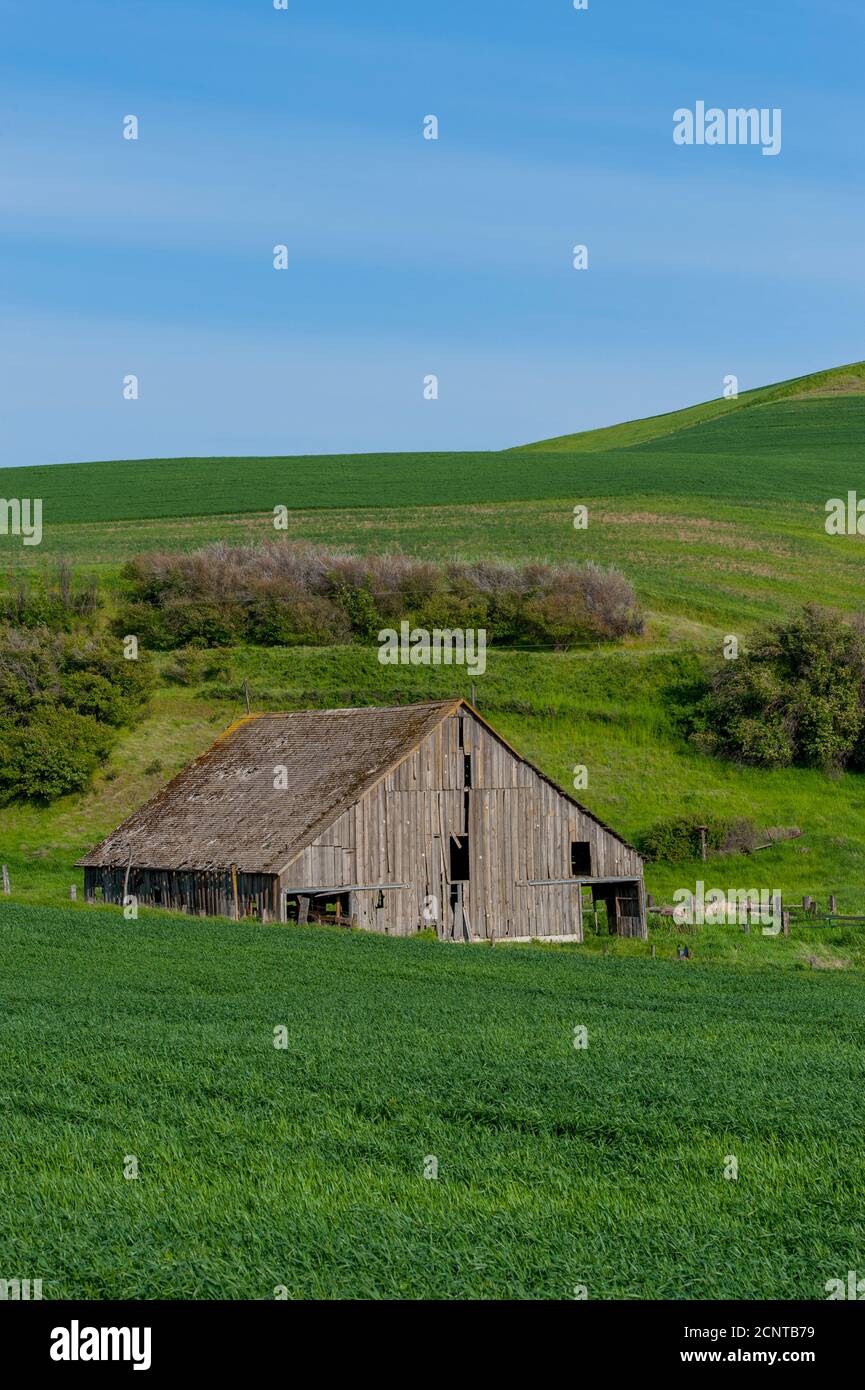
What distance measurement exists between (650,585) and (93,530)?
37247 mm

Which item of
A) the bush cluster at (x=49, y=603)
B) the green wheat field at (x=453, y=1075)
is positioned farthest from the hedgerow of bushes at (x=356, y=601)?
the green wheat field at (x=453, y=1075)

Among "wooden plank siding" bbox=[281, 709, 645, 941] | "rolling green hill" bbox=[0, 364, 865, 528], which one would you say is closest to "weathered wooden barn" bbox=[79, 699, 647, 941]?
"wooden plank siding" bbox=[281, 709, 645, 941]

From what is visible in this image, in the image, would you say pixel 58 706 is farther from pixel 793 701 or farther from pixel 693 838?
pixel 793 701

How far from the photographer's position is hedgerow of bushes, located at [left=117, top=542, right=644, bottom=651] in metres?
65.6

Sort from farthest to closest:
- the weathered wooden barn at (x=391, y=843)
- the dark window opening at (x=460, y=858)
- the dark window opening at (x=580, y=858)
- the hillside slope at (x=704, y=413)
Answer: the hillside slope at (x=704, y=413) < the dark window opening at (x=580, y=858) < the dark window opening at (x=460, y=858) < the weathered wooden barn at (x=391, y=843)

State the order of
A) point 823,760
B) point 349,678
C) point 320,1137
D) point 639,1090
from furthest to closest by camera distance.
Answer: point 349,678
point 823,760
point 639,1090
point 320,1137

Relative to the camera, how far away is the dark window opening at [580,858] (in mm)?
41688

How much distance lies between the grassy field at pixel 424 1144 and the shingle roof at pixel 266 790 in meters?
15.7

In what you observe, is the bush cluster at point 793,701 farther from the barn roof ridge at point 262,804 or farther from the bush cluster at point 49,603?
the bush cluster at point 49,603

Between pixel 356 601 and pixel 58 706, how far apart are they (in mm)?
16205

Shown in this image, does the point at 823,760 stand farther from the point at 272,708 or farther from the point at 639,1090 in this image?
the point at 639,1090

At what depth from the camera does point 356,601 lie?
67500 mm
